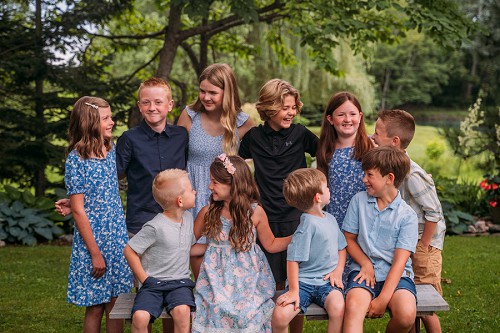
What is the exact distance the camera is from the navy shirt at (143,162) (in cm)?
412

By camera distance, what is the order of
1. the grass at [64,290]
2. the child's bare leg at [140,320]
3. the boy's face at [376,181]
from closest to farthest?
the child's bare leg at [140,320]
the boy's face at [376,181]
the grass at [64,290]

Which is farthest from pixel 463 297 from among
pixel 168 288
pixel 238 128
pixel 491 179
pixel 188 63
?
pixel 188 63

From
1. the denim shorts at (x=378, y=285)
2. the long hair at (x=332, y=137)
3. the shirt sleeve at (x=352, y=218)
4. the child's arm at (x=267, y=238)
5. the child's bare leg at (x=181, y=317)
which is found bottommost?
the child's bare leg at (x=181, y=317)

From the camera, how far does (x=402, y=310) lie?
139 inches

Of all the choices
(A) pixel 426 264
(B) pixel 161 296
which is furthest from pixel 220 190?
(A) pixel 426 264

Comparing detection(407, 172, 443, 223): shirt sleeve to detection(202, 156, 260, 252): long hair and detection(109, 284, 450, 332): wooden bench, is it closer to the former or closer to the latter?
detection(109, 284, 450, 332): wooden bench

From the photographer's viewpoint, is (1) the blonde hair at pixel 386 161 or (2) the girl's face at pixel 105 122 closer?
(1) the blonde hair at pixel 386 161

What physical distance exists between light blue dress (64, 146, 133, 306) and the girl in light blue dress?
431mm

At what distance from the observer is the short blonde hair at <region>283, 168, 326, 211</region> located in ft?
11.9

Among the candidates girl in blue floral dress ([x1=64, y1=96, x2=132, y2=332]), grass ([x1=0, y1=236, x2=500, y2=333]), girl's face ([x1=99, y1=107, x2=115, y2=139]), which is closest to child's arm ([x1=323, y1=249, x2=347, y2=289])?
girl in blue floral dress ([x1=64, y1=96, x2=132, y2=332])

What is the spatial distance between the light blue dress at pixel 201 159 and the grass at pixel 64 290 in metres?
1.71

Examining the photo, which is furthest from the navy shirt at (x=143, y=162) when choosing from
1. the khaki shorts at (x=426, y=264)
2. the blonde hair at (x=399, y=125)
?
the khaki shorts at (x=426, y=264)

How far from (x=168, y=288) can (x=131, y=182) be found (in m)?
0.76

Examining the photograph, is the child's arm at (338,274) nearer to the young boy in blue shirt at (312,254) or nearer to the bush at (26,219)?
the young boy in blue shirt at (312,254)
